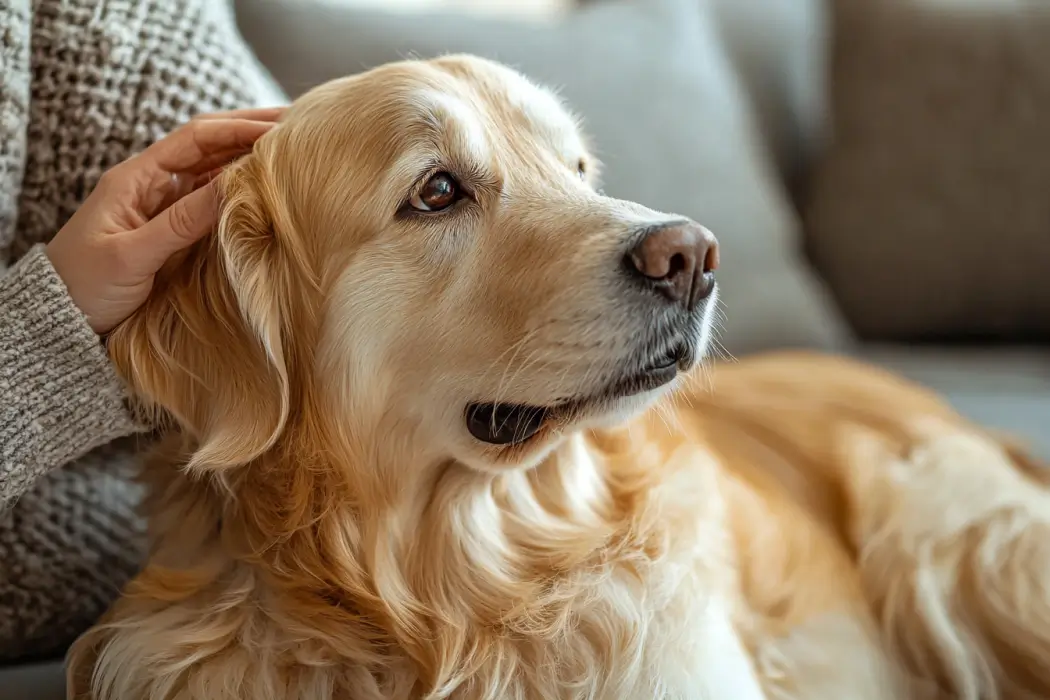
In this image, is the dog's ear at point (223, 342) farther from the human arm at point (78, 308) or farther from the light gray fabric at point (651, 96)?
the light gray fabric at point (651, 96)

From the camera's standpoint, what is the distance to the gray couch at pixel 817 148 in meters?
1.88

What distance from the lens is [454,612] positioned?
1.10 meters

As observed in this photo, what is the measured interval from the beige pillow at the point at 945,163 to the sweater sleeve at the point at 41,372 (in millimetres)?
1794

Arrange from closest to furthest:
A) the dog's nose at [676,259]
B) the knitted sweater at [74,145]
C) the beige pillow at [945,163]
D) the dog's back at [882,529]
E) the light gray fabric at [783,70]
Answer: the dog's nose at [676,259] → the knitted sweater at [74,145] → the dog's back at [882,529] → the beige pillow at [945,163] → the light gray fabric at [783,70]

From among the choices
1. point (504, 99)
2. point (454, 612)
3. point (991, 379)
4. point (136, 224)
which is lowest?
point (991, 379)

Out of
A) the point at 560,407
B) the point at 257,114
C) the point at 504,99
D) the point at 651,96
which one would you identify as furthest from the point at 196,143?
the point at 651,96

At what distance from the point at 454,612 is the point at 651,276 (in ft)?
1.49

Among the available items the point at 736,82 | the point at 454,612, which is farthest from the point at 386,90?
the point at 736,82

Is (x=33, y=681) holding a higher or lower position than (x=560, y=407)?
lower

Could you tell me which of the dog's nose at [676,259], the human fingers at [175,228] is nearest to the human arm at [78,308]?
the human fingers at [175,228]

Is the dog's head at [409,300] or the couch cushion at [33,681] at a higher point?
the dog's head at [409,300]

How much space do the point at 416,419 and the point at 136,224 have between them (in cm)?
39

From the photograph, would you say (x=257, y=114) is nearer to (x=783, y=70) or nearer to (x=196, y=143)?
(x=196, y=143)

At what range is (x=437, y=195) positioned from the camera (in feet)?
3.52
